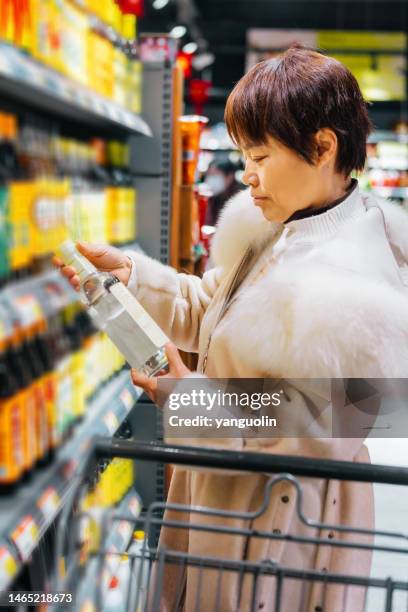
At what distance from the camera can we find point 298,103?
1.48 metres

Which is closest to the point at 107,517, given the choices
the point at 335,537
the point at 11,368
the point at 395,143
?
the point at 11,368

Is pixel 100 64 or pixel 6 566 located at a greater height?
pixel 100 64

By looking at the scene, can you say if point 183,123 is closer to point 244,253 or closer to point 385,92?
point 244,253

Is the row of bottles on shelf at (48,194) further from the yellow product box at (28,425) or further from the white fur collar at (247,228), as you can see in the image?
the white fur collar at (247,228)

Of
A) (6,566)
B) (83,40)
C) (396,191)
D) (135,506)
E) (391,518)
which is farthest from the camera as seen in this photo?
(396,191)

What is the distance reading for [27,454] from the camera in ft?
4.42

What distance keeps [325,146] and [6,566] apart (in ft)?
3.05

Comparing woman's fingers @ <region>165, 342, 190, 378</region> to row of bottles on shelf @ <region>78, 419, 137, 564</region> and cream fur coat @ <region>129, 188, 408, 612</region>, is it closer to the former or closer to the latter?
cream fur coat @ <region>129, 188, 408, 612</region>

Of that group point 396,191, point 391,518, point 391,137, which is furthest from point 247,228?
point 391,137

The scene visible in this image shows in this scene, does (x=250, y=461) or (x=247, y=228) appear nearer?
(x=250, y=461)

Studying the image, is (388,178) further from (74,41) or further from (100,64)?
(74,41)

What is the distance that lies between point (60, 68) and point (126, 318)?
626 millimetres

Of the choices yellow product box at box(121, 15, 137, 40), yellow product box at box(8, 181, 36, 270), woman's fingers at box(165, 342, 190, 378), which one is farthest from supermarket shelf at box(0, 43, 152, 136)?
yellow product box at box(121, 15, 137, 40)

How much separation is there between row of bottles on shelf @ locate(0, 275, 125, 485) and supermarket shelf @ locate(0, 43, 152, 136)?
13.4 inches
